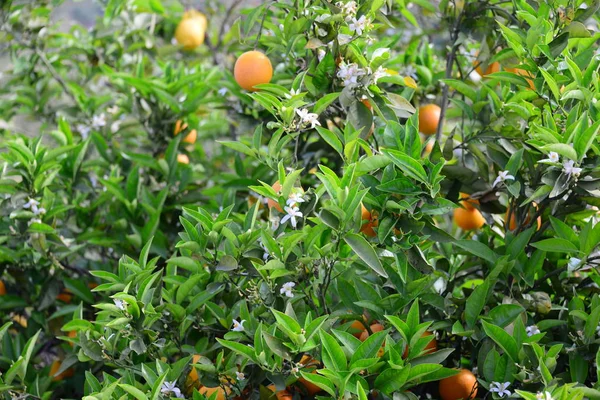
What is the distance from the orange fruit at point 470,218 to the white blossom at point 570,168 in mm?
538

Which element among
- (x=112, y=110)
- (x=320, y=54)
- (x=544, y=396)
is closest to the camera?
(x=544, y=396)

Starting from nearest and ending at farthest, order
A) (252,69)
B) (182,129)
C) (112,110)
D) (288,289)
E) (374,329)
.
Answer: (288,289), (374,329), (252,69), (182,129), (112,110)

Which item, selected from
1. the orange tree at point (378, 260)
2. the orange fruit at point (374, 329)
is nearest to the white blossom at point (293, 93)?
the orange tree at point (378, 260)

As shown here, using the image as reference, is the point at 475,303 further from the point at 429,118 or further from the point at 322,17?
the point at 429,118

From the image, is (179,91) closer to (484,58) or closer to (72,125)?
(72,125)

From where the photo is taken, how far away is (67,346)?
1.93 metres

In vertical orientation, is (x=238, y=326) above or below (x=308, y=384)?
above

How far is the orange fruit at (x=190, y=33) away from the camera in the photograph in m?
2.94

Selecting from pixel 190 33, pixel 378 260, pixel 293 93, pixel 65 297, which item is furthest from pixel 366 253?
pixel 190 33

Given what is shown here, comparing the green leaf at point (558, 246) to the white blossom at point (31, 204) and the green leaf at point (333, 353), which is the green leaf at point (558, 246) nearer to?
the green leaf at point (333, 353)

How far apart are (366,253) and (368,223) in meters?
0.17

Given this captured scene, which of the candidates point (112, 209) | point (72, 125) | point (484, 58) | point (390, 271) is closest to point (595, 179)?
point (390, 271)

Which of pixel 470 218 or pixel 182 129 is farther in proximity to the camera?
pixel 182 129

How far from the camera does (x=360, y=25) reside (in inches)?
56.9
